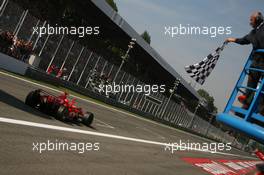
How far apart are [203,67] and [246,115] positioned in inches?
94.0

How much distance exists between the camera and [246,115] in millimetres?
5418

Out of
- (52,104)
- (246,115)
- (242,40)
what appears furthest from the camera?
(52,104)

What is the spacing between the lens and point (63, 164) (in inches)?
248

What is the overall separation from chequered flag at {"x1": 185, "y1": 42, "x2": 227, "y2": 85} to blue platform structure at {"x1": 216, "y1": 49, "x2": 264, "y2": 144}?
155 cm

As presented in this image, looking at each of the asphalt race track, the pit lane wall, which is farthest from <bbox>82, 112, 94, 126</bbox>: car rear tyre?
the pit lane wall

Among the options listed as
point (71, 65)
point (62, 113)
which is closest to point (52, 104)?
point (62, 113)

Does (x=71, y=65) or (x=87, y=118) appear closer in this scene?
(x=87, y=118)

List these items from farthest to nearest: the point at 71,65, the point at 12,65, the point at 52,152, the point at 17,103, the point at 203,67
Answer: the point at 71,65, the point at 12,65, the point at 17,103, the point at 203,67, the point at 52,152

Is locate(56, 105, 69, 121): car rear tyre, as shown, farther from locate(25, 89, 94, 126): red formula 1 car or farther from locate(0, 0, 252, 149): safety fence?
locate(0, 0, 252, 149): safety fence

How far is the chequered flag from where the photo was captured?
7.55m

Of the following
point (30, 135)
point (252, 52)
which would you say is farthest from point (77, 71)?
point (252, 52)

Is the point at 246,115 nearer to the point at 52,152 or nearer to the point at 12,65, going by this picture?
the point at 52,152

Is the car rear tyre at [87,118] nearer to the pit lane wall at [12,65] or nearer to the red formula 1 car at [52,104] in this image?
the red formula 1 car at [52,104]

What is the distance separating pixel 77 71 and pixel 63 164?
62.0ft
